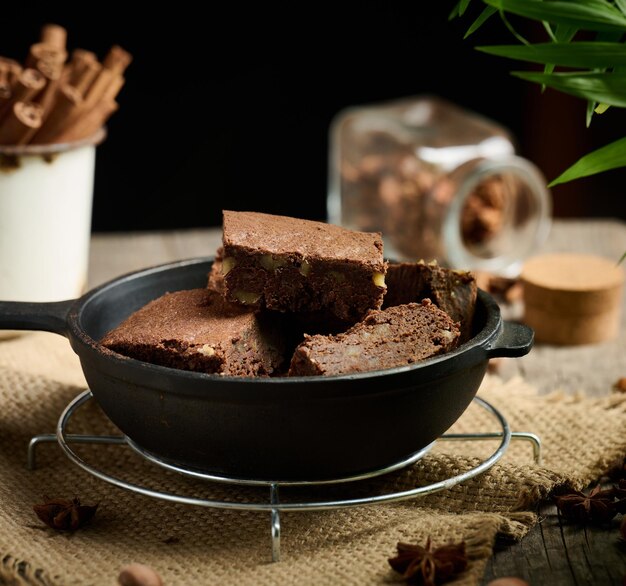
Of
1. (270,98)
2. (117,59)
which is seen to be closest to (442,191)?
(117,59)

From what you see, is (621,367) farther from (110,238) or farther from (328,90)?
(328,90)

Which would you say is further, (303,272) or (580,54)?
(303,272)

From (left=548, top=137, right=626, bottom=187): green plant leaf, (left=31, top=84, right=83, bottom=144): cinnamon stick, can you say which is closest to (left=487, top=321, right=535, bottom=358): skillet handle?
(left=548, top=137, right=626, bottom=187): green plant leaf

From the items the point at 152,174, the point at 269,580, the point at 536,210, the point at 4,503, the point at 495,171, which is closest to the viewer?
the point at 269,580

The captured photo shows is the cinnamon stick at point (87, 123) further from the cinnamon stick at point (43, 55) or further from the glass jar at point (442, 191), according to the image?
the glass jar at point (442, 191)

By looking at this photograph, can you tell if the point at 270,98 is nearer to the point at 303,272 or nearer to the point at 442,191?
the point at 442,191

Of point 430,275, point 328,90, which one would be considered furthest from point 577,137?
point 430,275

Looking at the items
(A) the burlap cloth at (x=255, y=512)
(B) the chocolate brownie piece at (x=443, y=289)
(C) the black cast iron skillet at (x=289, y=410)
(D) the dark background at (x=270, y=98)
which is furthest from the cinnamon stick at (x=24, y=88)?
(D) the dark background at (x=270, y=98)
